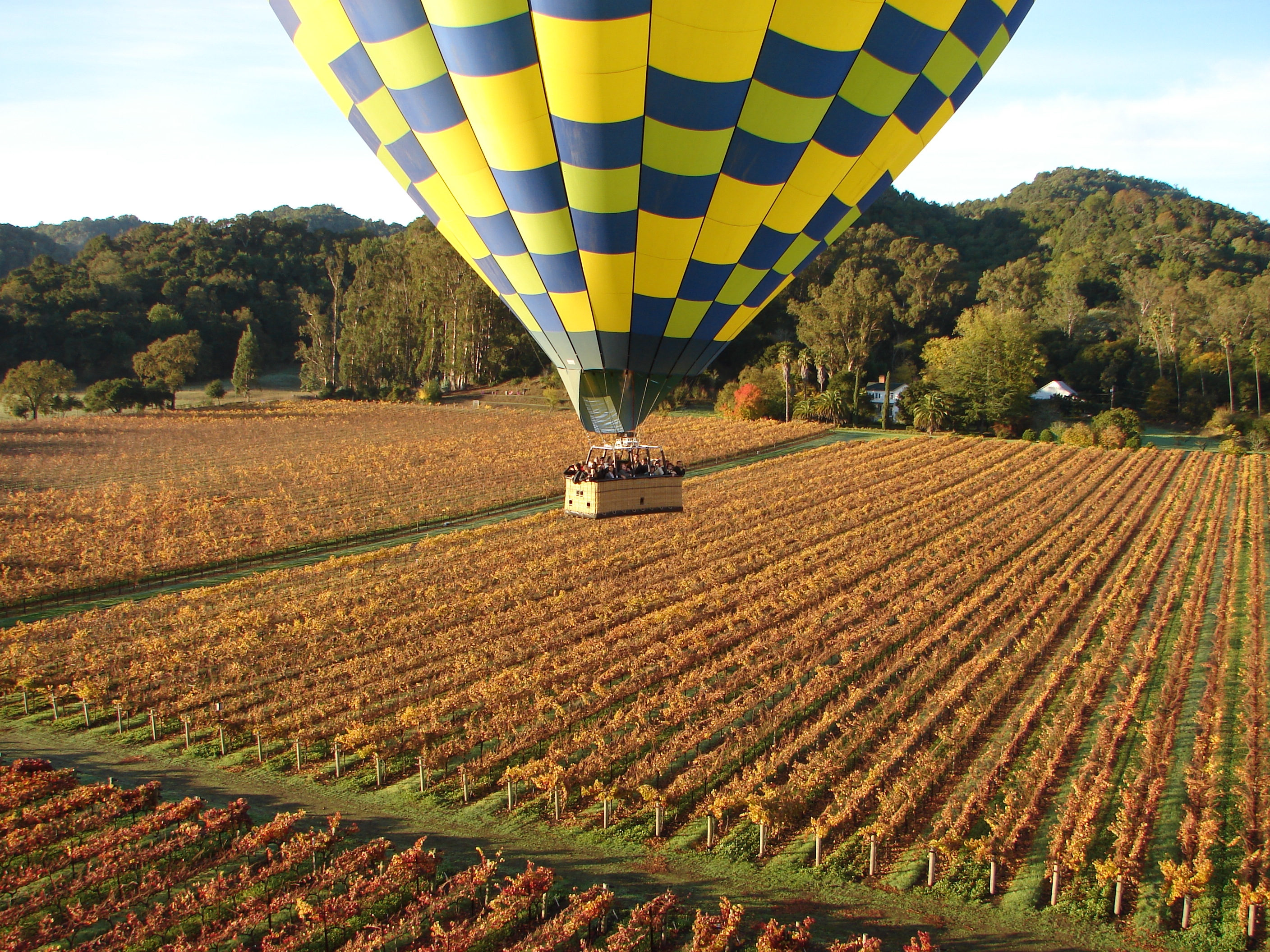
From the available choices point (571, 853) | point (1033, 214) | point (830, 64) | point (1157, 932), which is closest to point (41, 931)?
point (571, 853)

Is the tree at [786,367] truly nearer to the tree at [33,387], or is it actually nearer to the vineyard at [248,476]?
the vineyard at [248,476]

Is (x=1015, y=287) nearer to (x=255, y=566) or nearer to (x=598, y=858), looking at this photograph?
(x=255, y=566)

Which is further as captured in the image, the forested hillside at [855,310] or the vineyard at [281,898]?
the forested hillside at [855,310]

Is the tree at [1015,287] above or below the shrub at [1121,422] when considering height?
above

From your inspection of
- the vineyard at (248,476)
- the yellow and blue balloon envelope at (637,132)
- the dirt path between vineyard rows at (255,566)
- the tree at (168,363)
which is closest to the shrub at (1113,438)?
the vineyard at (248,476)

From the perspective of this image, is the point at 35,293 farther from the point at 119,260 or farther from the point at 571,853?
the point at 571,853
